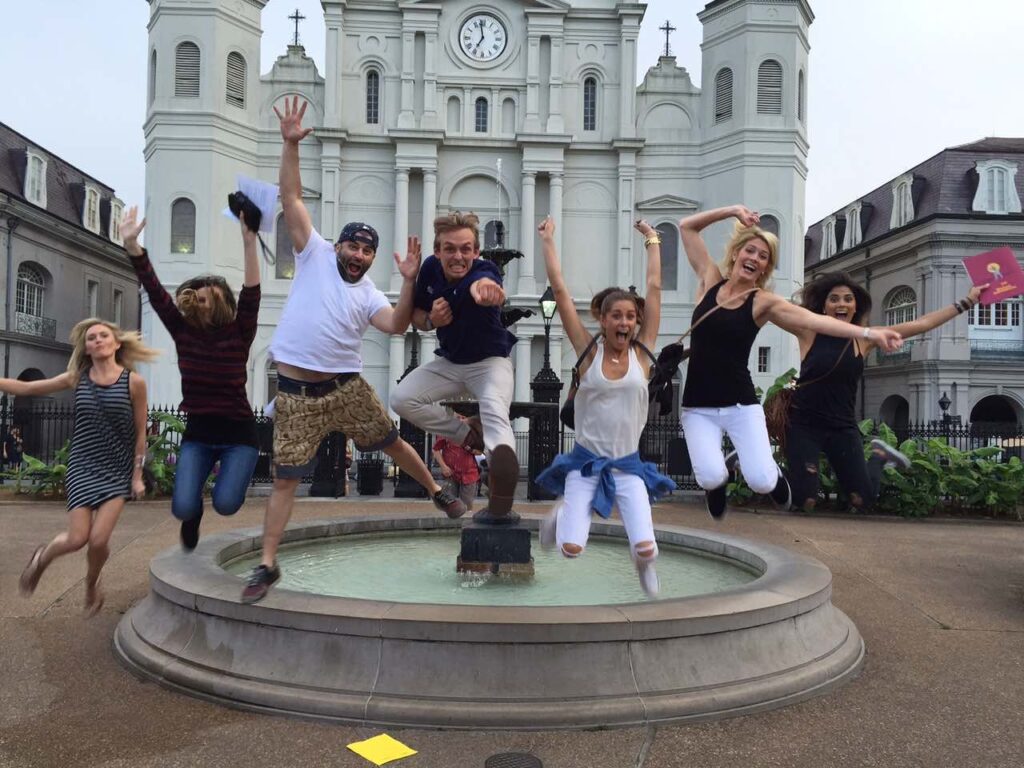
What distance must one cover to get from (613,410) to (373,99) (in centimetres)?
3332

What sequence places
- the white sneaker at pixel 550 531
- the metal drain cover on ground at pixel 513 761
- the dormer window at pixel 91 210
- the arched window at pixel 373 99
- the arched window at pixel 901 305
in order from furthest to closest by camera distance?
the dormer window at pixel 91 210
the arched window at pixel 901 305
the arched window at pixel 373 99
the white sneaker at pixel 550 531
the metal drain cover on ground at pixel 513 761

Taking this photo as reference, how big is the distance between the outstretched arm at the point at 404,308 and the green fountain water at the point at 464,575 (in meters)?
2.17

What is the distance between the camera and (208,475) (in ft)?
16.5

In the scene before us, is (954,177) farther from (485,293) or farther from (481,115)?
(485,293)

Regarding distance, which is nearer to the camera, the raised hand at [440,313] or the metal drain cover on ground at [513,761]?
the metal drain cover on ground at [513,761]

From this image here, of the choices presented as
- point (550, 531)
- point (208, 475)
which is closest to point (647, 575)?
point (550, 531)

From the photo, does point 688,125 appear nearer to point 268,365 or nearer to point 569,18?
point 569,18

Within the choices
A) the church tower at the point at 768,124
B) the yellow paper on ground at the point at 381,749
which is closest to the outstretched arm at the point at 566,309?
the yellow paper on ground at the point at 381,749

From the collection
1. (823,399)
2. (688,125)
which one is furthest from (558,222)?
(823,399)

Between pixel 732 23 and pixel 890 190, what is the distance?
12723mm

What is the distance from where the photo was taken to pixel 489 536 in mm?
7184

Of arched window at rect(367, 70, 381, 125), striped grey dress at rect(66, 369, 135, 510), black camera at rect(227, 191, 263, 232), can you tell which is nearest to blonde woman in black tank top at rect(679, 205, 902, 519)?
black camera at rect(227, 191, 263, 232)

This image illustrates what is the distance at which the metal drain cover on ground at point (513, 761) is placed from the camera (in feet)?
13.1

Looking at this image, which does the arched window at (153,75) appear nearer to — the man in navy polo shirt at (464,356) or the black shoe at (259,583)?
the man in navy polo shirt at (464,356)
